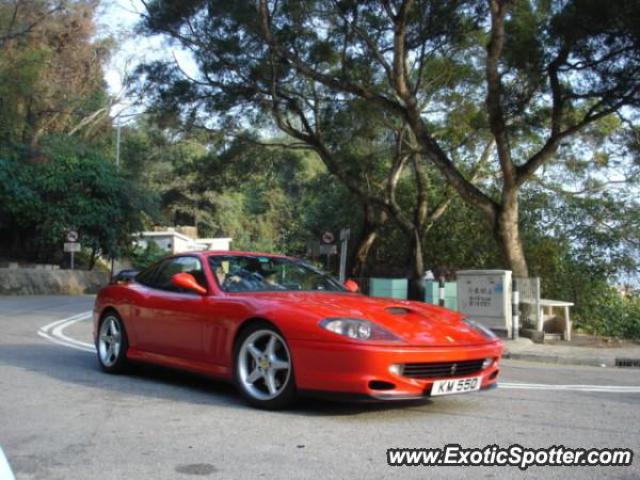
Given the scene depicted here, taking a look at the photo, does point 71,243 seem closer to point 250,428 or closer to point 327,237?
point 327,237

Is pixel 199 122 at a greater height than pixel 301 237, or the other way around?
pixel 199 122

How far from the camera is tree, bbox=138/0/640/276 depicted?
571 inches

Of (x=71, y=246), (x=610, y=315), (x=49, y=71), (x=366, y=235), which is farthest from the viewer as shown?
(x=49, y=71)

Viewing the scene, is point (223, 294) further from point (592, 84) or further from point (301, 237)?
point (301, 237)

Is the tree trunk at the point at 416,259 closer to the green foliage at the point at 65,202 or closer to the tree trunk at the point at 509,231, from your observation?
the tree trunk at the point at 509,231

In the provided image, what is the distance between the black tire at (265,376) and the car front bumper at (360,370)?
0.12 metres

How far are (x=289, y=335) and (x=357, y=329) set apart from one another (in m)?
0.53

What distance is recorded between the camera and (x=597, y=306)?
17.9 m

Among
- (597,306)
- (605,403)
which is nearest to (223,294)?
(605,403)

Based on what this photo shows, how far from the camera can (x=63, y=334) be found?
12062 millimetres

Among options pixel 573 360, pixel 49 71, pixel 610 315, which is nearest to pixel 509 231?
pixel 610 315

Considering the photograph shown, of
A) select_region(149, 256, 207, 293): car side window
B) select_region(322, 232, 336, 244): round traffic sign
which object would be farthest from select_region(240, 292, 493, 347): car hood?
select_region(322, 232, 336, 244): round traffic sign

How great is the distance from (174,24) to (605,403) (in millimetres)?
16014

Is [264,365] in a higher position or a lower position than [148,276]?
lower
